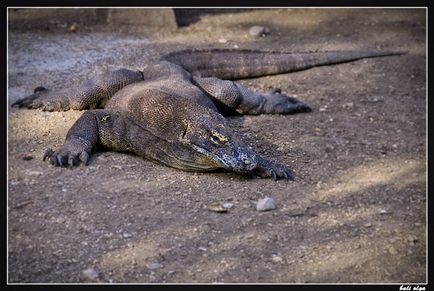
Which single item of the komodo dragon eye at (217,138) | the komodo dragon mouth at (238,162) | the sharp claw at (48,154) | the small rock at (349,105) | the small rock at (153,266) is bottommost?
the small rock at (349,105)

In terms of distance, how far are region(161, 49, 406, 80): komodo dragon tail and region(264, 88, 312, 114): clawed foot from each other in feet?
3.20

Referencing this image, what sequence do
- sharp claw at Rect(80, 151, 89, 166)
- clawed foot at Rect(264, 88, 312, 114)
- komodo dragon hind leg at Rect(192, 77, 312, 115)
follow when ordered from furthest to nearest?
clawed foot at Rect(264, 88, 312, 114)
komodo dragon hind leg at Rect(192, 77, 312, 115)
sharp claw at Rect(80, 151, 89, 166)

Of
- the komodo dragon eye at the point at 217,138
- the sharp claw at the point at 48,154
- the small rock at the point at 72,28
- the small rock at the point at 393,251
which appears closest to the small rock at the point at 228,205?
the komodo dragon eye at the point at 217,138

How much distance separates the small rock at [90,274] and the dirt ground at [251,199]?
0.01 metres

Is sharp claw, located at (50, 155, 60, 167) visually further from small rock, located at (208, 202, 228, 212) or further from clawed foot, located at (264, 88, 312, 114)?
clawed foot, located at (264, 88, 312, 114)

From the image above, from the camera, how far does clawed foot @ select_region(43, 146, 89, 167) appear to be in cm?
612

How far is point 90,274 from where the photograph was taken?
15.1ft

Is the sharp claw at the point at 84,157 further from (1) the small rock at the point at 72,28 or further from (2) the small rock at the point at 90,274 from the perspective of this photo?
(1) the small rock at the point at 72,28

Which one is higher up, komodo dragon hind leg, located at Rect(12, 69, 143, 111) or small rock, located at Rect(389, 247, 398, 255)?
komodo dragon hind leg, located at Rect(12, 69, 143, 111)

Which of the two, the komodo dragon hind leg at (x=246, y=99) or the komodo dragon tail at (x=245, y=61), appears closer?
the komodo dragon hind leg at (x=246, y=99)

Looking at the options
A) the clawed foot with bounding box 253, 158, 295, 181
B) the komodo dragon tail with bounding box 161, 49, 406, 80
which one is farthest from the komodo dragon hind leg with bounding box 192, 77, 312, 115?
the clawed foot with bounding box 253, 158, 295, 181

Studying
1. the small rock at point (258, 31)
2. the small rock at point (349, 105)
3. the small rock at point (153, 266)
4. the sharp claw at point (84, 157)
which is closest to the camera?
the small rock at point (153, 266)

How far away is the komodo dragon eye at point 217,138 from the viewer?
5.94m

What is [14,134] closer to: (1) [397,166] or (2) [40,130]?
(2) [40,130]
